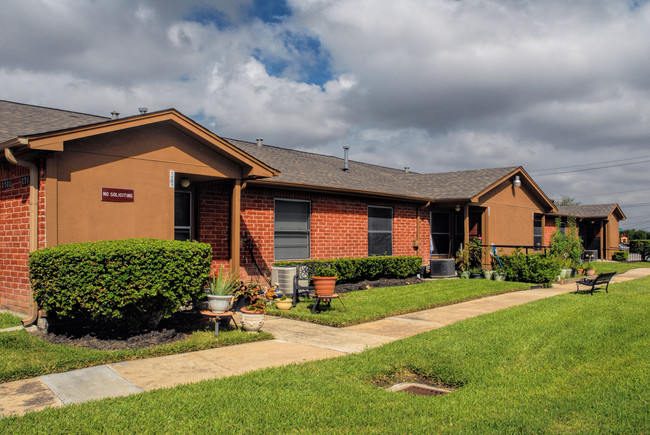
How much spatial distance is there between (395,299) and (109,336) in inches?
274

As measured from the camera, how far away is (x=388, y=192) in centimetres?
1678


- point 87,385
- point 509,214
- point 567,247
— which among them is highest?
point 509,214

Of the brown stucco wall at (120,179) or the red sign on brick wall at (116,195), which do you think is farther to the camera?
A: the red sign on brick wall at (116,195)

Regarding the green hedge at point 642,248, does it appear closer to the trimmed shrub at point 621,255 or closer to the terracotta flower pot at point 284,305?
the trimmed shrub at point 621,255

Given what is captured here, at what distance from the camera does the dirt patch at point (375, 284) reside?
46.4ft

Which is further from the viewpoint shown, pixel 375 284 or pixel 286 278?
pixel 375 284

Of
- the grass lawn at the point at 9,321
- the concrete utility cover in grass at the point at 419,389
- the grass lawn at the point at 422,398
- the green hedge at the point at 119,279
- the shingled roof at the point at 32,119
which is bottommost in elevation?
the concrete utility cover in grass at the point at 419,389

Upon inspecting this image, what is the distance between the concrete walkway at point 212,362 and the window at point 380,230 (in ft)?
21.9

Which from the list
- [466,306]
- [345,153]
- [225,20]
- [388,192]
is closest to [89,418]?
[466,306]

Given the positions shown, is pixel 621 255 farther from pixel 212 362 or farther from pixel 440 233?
pixel 212 362

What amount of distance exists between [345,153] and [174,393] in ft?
50.0

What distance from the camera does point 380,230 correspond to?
17.1m

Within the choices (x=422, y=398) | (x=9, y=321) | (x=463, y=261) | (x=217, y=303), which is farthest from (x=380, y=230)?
(x=422, y=398)

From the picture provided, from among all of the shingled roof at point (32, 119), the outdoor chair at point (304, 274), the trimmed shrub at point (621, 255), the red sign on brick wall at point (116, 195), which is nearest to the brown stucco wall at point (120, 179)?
the red sign on brick wall at point (116, 195)
